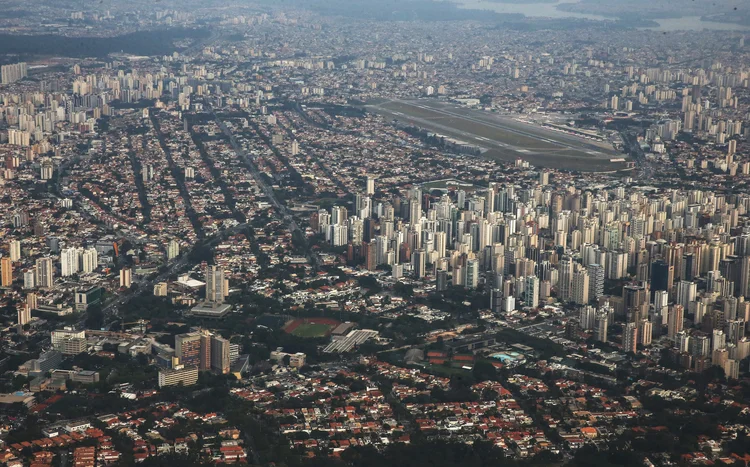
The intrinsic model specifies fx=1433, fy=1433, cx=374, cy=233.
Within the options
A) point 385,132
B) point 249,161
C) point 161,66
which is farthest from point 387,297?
point 161,66

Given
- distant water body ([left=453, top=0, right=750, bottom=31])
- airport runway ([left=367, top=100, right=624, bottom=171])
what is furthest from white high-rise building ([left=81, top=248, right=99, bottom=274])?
distant water body ([left=453, top=0, right=750, bottom=31])

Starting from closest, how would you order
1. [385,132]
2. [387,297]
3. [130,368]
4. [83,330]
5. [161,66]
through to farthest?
[130,368]
[83,330]
[387,297]
[385,132]
[161,66]

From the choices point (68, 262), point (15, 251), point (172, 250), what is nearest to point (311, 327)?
point (172, 250)

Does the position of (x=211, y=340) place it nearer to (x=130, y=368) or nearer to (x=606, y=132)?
(x=130, y=368)

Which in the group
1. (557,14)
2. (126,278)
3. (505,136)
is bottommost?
(126,278)

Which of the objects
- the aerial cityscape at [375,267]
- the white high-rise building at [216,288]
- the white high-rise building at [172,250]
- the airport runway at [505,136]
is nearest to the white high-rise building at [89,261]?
the aerial cityscape at [375,267]

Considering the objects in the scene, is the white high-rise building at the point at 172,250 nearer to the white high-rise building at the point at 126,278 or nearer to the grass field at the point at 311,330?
the white high-rise building at the point at 126,278

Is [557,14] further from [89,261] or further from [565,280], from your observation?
[89,261]
